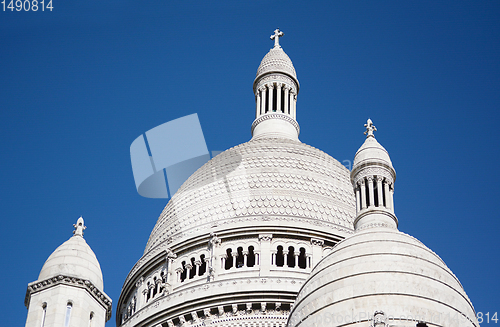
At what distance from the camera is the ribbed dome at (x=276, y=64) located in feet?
185

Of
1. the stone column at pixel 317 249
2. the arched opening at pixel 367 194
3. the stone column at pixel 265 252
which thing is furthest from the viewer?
the stone column at pixel 317 249

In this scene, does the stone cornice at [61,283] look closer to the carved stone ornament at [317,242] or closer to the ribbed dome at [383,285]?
the ribbed dome at [383,285]

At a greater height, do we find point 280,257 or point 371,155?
point 280,257

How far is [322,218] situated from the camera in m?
46.5

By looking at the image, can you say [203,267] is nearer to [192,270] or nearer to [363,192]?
[192,270]

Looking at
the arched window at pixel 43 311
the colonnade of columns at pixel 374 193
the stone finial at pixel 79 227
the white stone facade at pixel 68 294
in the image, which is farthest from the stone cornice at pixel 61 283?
the colonnade of columns at pixel 374 193

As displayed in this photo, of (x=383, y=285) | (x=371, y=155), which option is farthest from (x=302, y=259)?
(x=383, y=285)

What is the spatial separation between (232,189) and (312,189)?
11.2ft

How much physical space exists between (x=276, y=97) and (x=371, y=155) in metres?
20.2

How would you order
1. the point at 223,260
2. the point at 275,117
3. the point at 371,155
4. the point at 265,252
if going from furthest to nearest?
the point at 275,117 → the point at 223,260 → the point at 265,252 → the point at 371,155

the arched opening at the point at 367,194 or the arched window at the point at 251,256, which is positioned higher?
the arched window at the point at 251,256

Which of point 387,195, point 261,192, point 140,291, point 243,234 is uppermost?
point 261,192

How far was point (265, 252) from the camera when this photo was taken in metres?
44.3

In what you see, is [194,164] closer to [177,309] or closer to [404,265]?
[177,309]
